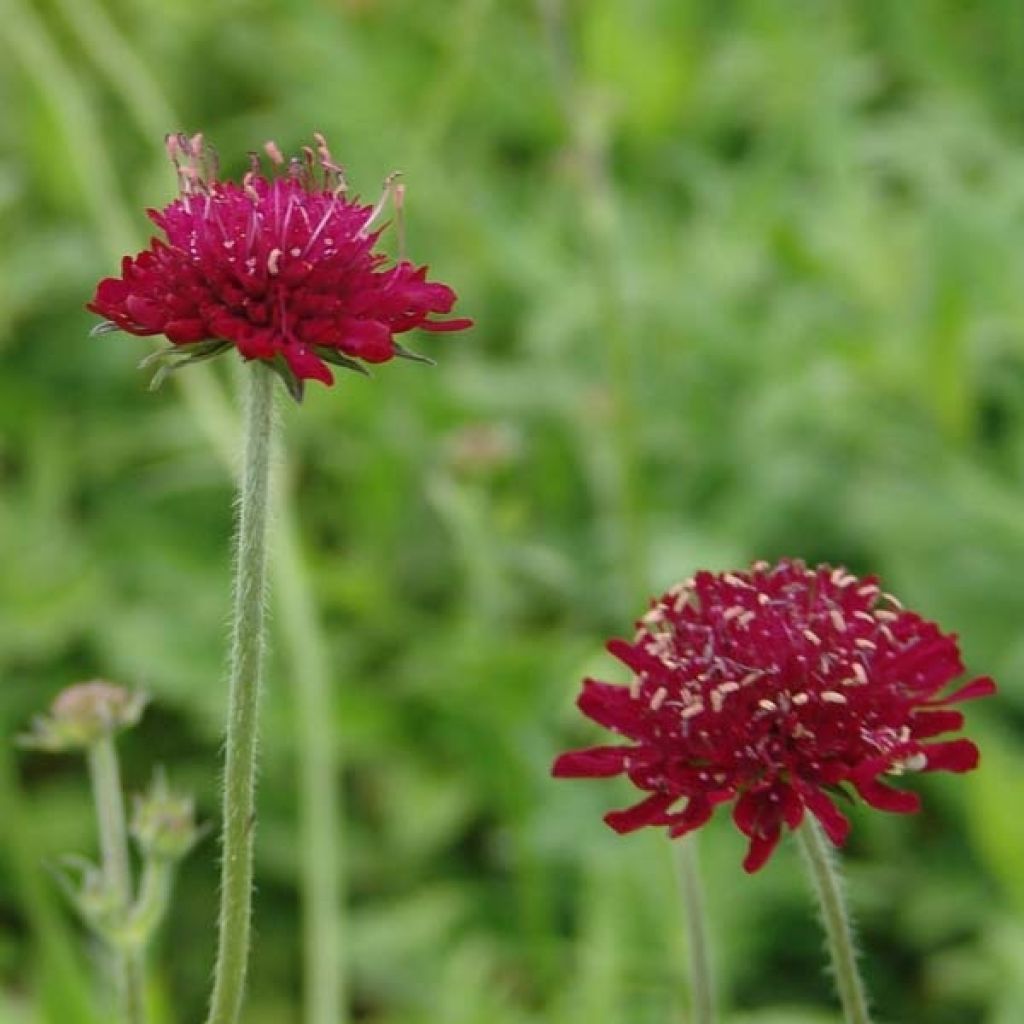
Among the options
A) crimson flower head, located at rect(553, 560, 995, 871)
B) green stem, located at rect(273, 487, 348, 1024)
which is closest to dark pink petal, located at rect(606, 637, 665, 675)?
crimson flower head, located at rect(553, 560, 995, 871)

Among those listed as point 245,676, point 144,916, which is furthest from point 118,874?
point 245,676

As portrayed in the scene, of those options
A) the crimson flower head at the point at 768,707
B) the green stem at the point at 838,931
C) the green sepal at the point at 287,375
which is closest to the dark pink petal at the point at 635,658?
the crimson flower head at the point at 768,707

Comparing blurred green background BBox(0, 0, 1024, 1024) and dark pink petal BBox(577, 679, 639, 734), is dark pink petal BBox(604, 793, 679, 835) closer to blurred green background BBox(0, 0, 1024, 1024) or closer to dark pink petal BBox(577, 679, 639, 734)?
dark pink petal BBox(577, 679, 639, 734)

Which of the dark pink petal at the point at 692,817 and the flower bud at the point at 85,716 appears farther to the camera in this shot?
the flower bud at the point at 85,716

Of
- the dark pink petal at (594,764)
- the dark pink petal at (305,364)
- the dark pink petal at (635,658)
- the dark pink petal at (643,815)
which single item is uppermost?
the dark pink petal at (305,364)

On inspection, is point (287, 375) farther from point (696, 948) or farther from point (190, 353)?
point (696, 948)

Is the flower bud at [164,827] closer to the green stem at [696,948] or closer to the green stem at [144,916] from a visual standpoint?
the green stem at [144,916]
